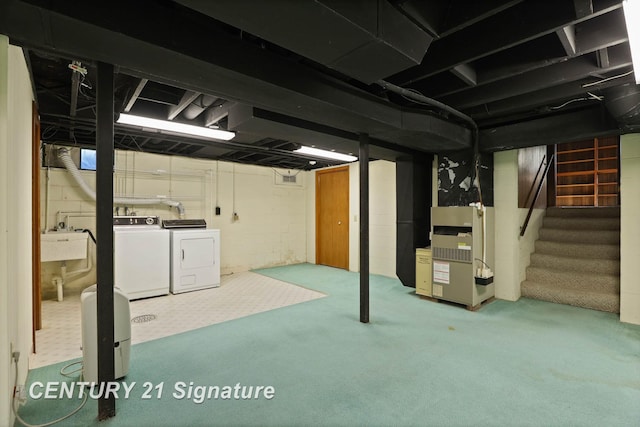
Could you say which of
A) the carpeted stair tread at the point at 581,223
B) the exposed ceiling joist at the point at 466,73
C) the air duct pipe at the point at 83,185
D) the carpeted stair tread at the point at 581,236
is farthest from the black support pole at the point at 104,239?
the carpeted stair tread at the point at 581,223

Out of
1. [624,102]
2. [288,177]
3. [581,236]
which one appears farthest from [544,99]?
[288,177]

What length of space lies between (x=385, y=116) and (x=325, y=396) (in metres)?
2.43

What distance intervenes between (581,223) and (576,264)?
3.29ft

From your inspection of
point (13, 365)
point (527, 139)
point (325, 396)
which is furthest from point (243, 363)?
point (527, 139)

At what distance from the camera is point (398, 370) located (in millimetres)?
2350

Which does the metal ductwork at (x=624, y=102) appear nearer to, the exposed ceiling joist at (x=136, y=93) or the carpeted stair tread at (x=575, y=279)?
the carpeted stair tread at (x=575, y=279)

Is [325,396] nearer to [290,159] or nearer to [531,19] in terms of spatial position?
[531,19]

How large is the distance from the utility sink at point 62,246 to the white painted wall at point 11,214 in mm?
2048

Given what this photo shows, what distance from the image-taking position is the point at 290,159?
622 centimetres

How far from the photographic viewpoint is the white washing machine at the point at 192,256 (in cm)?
469

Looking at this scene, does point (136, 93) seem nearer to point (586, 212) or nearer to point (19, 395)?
point (19, 395)

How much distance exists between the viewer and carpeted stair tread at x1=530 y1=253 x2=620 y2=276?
4.04 metres

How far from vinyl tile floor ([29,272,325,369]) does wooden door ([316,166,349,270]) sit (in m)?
1.82

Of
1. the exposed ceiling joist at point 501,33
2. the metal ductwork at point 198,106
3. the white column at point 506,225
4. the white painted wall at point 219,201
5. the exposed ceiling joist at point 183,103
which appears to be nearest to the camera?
the exposed ceiling joist at point 501,33
